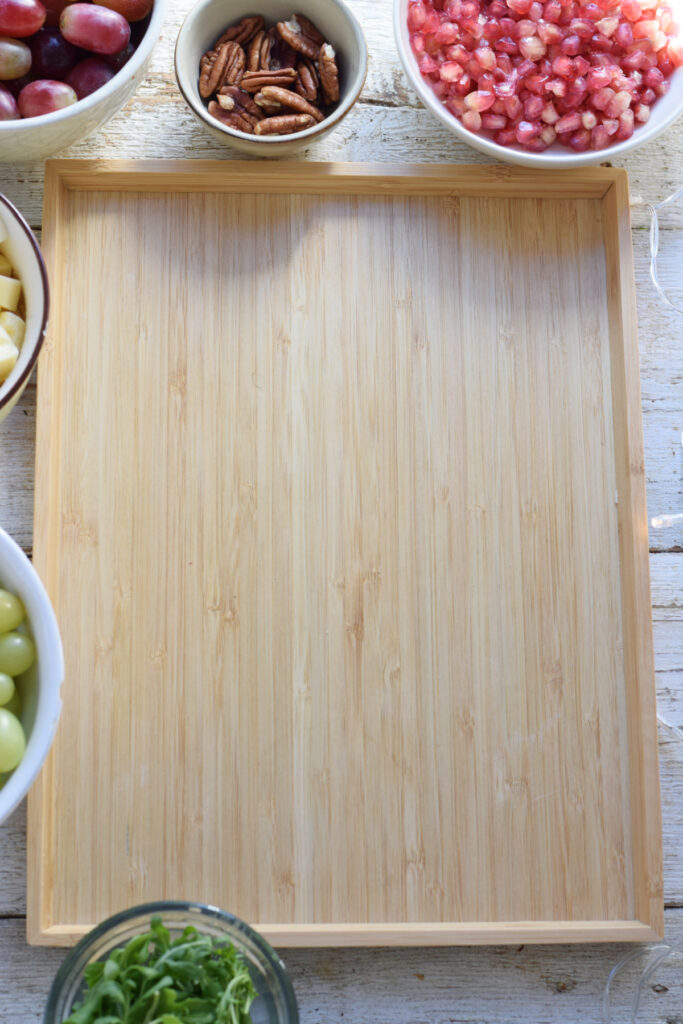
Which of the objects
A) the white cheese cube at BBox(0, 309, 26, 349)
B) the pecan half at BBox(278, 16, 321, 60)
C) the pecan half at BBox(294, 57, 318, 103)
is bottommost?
the white cheese cube at BBox(0, 309, 26, 349)

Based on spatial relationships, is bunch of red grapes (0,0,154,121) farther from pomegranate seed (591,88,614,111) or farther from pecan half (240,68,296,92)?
pomegranate seed (591,88,614,111)

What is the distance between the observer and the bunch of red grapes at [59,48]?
2.57 feet

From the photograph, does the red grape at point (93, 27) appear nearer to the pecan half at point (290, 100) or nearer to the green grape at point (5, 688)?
the pecan half at point (290, 100)

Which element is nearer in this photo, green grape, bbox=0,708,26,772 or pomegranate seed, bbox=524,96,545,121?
green grape, bbox=0,708,26,772

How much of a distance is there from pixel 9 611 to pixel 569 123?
660 millimetres

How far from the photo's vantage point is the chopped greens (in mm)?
645

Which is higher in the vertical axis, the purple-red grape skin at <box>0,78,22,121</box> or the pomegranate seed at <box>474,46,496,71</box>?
the pomegranate seed at <box>474,46,496,71</box>

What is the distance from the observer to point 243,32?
855mm

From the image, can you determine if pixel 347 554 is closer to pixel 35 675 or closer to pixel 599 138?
pixel 35 675

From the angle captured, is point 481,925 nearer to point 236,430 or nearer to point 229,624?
point 229,624

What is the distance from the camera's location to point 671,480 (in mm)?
914

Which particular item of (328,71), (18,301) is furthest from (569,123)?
(18,301)

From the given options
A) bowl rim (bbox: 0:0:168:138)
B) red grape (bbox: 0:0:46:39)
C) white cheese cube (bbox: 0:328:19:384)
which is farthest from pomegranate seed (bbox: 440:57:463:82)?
white cheese cube (bbox: 0:328:19:384)

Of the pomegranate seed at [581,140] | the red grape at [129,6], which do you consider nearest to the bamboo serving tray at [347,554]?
the pomegranate seed at [581,140]
